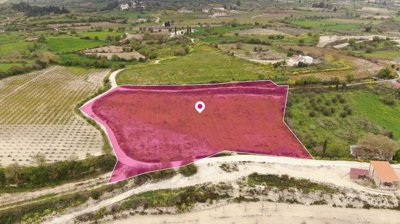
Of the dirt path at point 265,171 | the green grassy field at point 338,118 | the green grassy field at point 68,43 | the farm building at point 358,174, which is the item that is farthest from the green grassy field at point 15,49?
the farm building at point 358,174

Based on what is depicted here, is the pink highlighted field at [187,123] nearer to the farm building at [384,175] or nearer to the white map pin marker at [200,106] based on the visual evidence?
the white map pin marker at [200,106]

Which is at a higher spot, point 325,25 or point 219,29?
point 325,25

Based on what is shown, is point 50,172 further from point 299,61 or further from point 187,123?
point 299,61

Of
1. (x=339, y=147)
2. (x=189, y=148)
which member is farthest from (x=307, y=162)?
(x=189, y=148)

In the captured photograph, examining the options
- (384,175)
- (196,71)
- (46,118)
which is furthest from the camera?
(196,71)

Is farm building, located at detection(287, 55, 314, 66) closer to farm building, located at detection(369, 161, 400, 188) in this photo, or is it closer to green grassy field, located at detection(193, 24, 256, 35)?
farm building, located at detection(369, 161, 400, 188)

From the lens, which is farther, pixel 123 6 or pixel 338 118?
pixel 123 6

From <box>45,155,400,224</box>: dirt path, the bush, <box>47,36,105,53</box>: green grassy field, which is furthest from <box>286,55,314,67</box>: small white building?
<box>47,36,105,53</box>: green grassy field

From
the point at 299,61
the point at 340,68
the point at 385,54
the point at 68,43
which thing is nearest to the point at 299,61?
the point at 299,61
